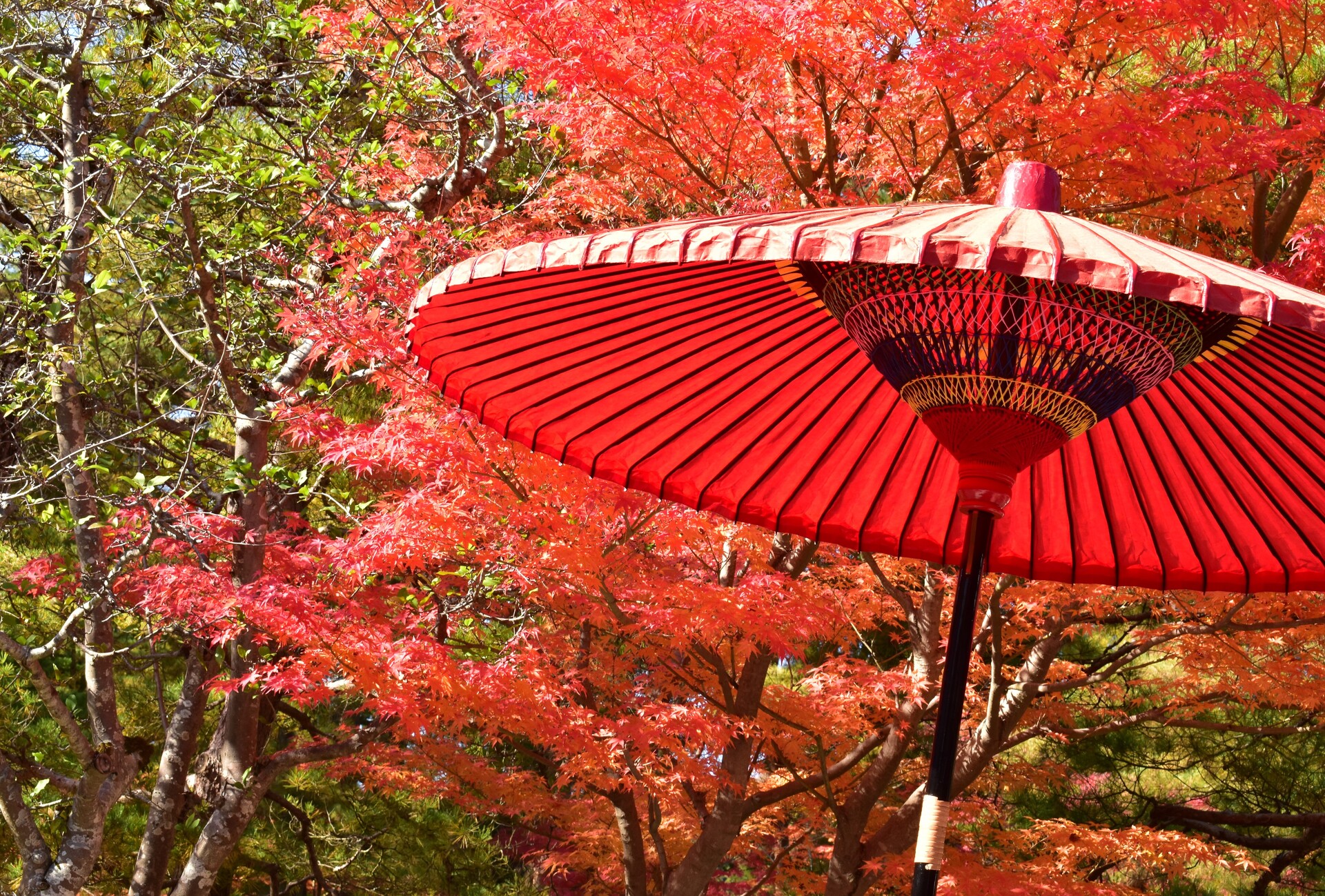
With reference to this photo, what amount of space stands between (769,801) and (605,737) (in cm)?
127

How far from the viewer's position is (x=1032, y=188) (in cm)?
135

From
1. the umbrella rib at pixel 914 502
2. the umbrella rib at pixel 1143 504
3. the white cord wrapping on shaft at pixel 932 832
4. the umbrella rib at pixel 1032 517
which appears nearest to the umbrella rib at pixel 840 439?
the umbrella rib at pixel 914 502

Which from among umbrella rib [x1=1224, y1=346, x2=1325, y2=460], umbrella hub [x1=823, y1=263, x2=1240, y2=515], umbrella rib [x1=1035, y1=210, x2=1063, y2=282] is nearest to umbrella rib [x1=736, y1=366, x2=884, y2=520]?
umbrella hub [x1=823, y1=263, x2=1240, y2=515]

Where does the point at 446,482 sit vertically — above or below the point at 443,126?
below


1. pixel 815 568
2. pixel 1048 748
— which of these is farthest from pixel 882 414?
pixel 1048 748

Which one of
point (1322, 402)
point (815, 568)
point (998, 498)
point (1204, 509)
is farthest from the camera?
point (815, 568)

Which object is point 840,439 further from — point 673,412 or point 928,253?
point 928,253

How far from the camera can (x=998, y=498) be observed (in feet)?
4.97

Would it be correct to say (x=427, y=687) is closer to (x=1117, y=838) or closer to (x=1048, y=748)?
(x=1117, y=838)

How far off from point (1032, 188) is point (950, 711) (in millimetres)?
646

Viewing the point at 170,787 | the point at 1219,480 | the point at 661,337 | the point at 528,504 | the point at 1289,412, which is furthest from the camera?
the point at 170,787

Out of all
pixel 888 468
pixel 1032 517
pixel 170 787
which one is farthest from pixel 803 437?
pixel 170 787

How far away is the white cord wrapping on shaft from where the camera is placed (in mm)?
1367

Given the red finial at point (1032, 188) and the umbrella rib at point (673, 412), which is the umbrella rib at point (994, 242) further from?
the umbrella rib at point (673, 412)
